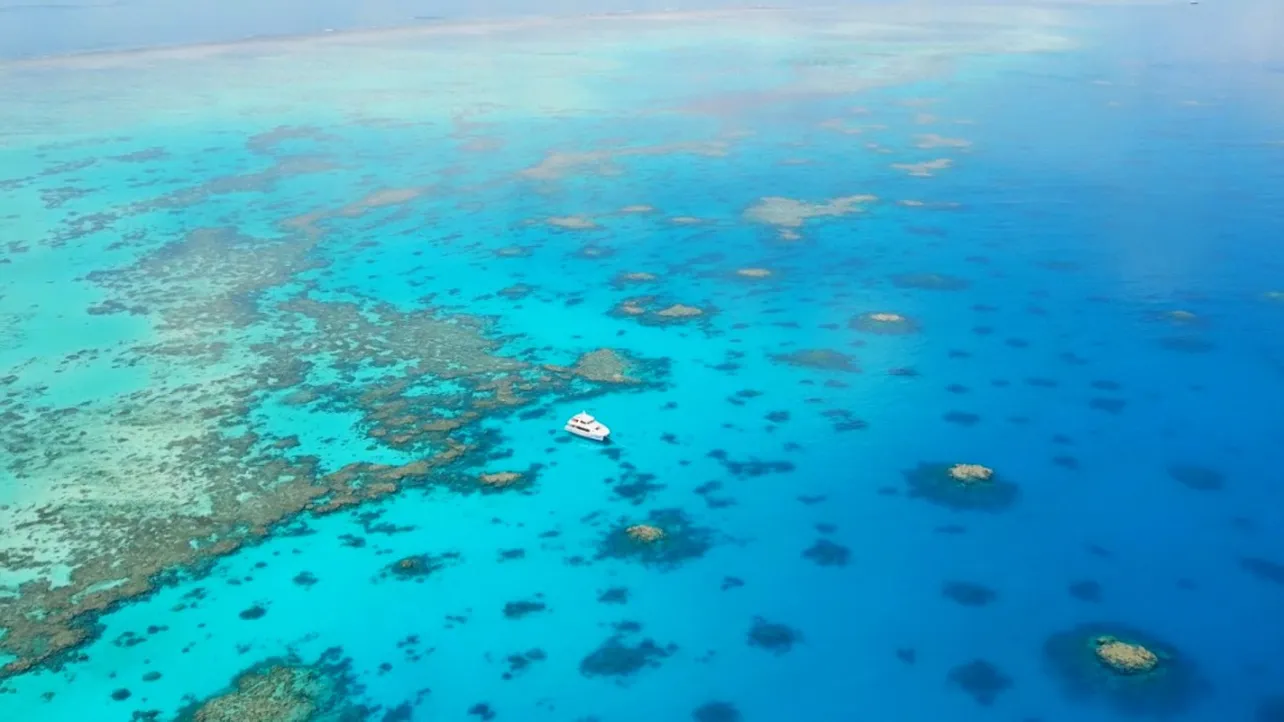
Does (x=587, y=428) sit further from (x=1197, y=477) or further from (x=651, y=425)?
(x=1197, y=477)

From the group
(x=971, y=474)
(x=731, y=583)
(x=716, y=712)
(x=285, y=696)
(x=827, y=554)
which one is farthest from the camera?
(x=971, y=474)

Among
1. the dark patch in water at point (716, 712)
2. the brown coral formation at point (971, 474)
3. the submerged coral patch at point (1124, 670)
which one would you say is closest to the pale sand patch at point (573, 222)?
the brown coral formation at point (971, 474)

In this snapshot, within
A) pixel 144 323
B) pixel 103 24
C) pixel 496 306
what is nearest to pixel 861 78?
pixel 496 306

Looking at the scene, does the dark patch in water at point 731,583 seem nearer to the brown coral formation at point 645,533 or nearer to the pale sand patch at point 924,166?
the brown coral formation at point 645,533

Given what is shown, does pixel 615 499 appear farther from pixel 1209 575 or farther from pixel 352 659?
pixel 1209 575

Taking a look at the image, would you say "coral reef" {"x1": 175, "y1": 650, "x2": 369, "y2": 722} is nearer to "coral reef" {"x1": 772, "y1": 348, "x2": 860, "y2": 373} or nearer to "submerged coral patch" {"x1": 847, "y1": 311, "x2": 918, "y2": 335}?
"coral reef" {"x1": 772, "y1": 348, "x2": 860, "y2": 373}

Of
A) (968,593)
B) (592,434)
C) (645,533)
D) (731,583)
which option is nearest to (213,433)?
(592,434)
